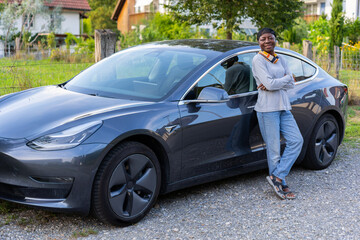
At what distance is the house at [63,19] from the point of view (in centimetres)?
4141

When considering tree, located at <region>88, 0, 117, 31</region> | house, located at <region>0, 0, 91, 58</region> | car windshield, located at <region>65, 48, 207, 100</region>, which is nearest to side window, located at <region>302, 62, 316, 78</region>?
car windshield, located at <region>65, 48, 207, 100</region>

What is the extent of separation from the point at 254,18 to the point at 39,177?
981 cm

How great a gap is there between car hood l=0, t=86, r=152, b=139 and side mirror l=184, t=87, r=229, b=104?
531mm

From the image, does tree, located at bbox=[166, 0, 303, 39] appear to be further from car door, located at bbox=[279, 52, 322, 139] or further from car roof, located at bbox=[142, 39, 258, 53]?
car roof, located at bbox=[142, 39, 258, 53]

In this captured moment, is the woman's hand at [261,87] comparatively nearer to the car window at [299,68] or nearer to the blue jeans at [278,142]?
the blue jeans at [278,142]

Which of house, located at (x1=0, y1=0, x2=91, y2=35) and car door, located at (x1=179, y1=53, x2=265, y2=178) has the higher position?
house, located at (x1=0, y1=0, x2=91, y2=35)

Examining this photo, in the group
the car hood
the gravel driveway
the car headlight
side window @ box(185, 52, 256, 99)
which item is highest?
side window @ box(185, 52, 256, 99)

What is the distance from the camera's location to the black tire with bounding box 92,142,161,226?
3.95m

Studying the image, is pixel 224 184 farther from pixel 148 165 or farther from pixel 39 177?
pixel 39 177

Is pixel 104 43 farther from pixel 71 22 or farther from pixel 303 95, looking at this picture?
pixel 71 22

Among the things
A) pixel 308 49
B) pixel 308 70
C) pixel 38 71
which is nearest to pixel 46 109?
pixel 308 70

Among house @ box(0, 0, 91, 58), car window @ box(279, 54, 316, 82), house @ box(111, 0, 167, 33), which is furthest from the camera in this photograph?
house @ box(111, 0, 167, 33)

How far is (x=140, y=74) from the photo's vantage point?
5020mm

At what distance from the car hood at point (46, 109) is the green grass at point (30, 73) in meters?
3.86
